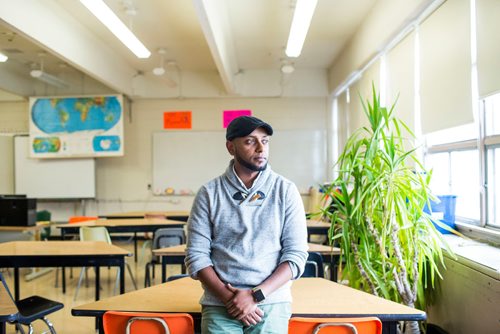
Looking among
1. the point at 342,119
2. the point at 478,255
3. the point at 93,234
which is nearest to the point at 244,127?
the point at 478,255

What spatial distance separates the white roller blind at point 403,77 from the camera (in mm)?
3868

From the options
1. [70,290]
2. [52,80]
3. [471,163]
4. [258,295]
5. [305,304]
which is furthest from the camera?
[52,80]

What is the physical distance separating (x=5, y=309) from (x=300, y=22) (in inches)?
137

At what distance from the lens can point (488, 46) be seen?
250cm

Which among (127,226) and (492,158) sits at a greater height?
(492,158)

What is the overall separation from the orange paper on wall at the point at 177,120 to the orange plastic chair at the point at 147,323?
6.36 m

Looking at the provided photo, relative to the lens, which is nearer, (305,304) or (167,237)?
(305,304)

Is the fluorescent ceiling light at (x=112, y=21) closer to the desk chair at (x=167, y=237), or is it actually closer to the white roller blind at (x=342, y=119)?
the desk chair at (x=167, y=237)

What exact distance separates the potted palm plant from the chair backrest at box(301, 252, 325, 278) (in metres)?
0.22

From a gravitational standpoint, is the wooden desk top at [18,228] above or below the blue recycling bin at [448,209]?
below

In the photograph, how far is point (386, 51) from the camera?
4.59 metres

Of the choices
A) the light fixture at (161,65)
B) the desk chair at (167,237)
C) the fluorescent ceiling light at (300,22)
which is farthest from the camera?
the light fixture at (161,65)

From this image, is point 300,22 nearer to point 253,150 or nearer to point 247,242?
point 253,150

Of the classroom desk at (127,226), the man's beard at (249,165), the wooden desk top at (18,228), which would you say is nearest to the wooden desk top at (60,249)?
the classroom desk at (127,226)
